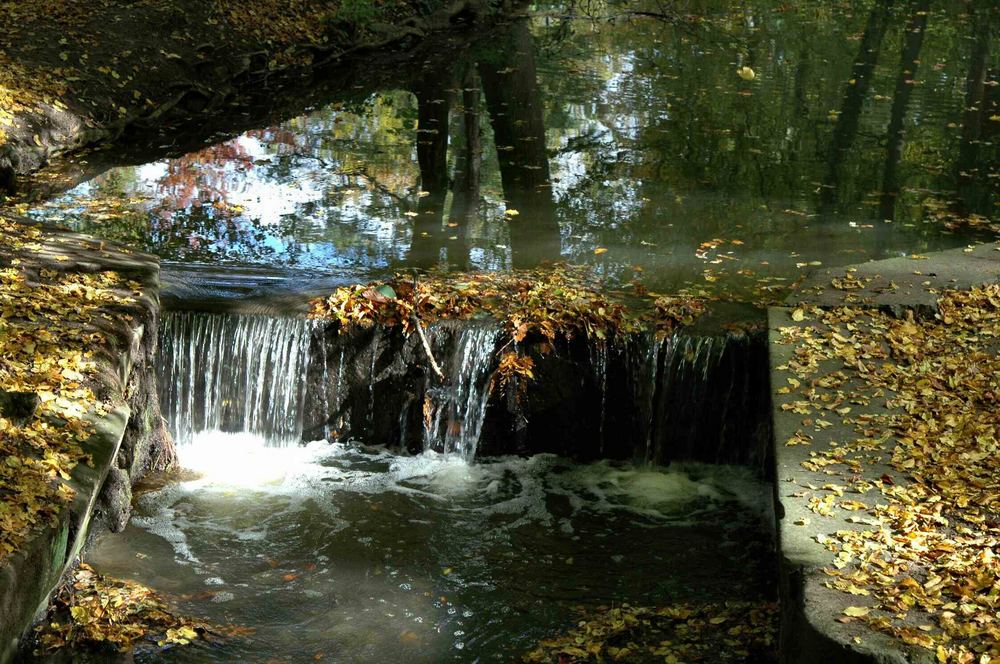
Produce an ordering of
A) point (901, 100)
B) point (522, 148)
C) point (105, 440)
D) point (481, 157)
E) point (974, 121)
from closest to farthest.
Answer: point (105, 440), point (481, 157), point (522, 148), point (974, 121), point (901, 100)

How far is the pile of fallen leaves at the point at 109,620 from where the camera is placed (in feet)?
16.2

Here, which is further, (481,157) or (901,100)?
(901,100)

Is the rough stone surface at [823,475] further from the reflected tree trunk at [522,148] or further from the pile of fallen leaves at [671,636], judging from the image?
the reflected tree trunk at [522,148]

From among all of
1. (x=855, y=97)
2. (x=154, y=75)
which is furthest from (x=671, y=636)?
(x=855, y=97)

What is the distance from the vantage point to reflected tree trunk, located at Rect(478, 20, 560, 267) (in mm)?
9594

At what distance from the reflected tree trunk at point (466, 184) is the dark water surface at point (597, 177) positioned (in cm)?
4

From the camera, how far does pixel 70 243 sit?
749cm

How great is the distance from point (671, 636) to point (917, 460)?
143cm

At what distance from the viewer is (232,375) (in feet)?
24.8

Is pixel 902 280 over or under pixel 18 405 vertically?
over

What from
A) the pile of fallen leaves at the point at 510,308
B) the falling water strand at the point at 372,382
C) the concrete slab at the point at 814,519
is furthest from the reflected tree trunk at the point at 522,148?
the concrete slab at the point at 814,519

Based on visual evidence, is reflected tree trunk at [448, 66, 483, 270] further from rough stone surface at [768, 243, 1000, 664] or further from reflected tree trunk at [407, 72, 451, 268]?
rough stone surface at [768, 243, 1000, 664]

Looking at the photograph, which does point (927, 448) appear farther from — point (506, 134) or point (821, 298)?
point (506, 134)

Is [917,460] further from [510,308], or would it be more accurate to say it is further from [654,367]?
[510,308]
